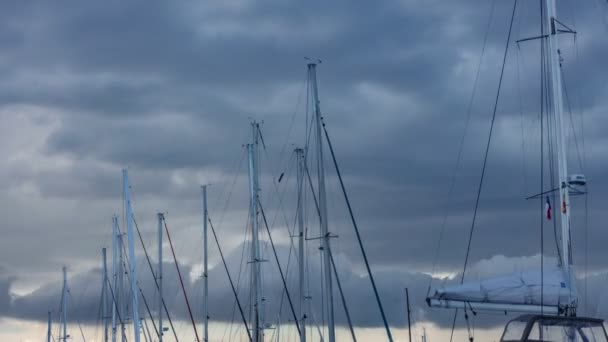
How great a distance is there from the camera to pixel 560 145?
49.7 m

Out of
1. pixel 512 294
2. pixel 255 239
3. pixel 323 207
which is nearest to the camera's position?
pixel 512 294

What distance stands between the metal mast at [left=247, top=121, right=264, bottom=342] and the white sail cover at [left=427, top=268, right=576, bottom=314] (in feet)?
130

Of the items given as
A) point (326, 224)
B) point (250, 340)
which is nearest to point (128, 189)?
point (250, 340)

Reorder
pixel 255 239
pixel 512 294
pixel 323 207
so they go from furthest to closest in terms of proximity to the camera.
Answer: pixel 255 239
pixel 323 207
pixel 512 294

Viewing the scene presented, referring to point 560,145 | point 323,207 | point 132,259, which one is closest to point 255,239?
point 132,259

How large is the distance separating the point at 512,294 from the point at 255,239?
44160 mm

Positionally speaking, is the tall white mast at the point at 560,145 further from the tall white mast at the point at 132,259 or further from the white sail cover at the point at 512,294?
the tall white mast at the point at 132,259

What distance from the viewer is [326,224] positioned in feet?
221

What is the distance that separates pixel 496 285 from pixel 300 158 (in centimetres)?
4562

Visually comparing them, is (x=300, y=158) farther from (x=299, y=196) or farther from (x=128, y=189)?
(x=128, y=189)

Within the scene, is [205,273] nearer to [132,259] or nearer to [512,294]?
[132,259]

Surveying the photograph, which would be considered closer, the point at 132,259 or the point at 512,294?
the point at 512,294

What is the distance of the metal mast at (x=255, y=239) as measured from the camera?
85.4 m

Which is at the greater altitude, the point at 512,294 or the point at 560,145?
the point at 560,145
